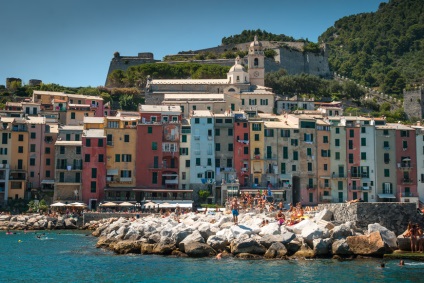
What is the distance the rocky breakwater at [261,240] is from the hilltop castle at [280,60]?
65763 mm

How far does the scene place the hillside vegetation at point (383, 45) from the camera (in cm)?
13158

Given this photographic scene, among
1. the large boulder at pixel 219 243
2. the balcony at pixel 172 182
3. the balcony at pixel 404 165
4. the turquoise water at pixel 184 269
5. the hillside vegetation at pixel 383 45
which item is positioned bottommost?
the turquoise water at pixel 184 269

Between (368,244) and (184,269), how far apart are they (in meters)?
9.42

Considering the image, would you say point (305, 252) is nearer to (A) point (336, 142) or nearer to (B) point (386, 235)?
(B) point (386, 235)

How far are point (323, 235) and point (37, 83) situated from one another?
2906 inches

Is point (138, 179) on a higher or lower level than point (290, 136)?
lower

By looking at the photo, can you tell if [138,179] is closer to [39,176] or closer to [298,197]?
[39,176]

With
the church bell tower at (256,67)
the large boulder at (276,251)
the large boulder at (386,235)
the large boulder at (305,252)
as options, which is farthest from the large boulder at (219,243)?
the church bell tower at (256,67)

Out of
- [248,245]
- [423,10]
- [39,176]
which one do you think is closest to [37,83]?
[39,176]

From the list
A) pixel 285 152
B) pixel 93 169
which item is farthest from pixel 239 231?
pixel 285 152

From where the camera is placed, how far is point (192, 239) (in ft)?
130

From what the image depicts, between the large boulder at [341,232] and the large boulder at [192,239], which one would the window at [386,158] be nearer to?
the large boulder at [341,232]

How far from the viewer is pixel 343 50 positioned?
528ft

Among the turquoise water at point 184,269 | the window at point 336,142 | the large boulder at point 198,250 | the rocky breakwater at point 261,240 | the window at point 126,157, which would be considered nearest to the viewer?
the turquoise water at point 184,269
